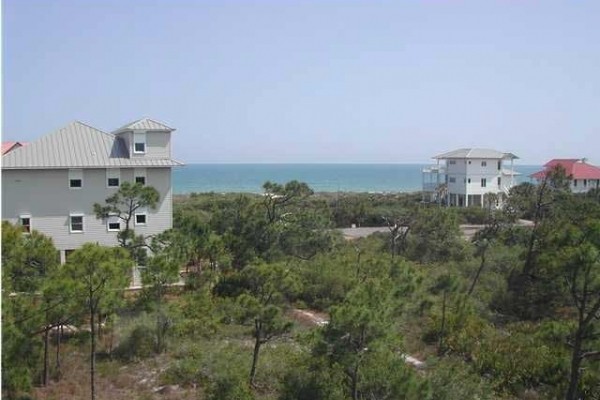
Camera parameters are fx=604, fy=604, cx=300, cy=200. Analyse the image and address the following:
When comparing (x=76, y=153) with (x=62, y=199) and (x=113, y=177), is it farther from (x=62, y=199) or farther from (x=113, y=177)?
(x=62, y=199)

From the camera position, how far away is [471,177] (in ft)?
168

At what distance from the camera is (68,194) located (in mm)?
24172

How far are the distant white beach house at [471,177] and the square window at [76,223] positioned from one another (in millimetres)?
34580

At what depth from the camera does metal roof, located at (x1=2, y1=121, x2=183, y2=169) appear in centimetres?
2383

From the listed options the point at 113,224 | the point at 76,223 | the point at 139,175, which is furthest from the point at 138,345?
the point at 139,175

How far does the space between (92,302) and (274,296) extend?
13.4ft

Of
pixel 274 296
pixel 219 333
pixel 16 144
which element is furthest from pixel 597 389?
pixel 16 144

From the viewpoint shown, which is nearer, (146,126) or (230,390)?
(230,390)

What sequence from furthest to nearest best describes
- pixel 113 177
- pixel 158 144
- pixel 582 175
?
1. pixel 582 175
2. pixel 158 144
3. pixel 113 177

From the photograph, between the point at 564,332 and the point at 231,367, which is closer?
the point at 564,332

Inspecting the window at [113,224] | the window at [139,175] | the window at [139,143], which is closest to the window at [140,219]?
the window at [113,224]

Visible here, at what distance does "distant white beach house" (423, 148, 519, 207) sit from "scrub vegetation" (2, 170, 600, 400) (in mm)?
24835

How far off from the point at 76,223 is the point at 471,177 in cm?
3592

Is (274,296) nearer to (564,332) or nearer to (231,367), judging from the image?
(231,367)
